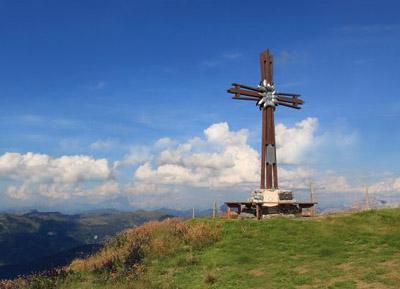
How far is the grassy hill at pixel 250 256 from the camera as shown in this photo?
19031mm

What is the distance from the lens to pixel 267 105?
42625mm

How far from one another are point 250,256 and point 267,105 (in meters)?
21.2

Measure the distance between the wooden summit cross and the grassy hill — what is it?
846 centimetres

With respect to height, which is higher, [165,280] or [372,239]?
[372,239]

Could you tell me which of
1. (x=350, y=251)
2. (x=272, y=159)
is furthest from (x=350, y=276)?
(x=272, y=159)

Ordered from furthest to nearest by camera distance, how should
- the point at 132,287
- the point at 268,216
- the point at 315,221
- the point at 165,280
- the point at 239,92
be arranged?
the point at 239,92 → the point at 268,216 → the point at 315,221 → the point at 165,280 → the point at 132,287

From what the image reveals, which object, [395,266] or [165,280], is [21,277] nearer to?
[165,280]

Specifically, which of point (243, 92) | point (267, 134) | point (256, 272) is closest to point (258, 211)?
point (267, 134)

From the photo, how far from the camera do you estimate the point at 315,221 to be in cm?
3216

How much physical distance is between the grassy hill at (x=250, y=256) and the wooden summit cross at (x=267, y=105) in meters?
8.46

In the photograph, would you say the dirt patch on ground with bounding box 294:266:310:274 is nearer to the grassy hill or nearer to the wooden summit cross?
the grassy hill

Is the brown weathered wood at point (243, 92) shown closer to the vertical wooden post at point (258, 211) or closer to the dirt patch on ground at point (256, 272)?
the vertical wooden post at point (258, 211)

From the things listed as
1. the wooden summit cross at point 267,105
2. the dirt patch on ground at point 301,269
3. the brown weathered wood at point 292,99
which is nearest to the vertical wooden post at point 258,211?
the wooden summit cross at point 267,105

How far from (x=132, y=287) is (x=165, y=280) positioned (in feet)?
7.13
